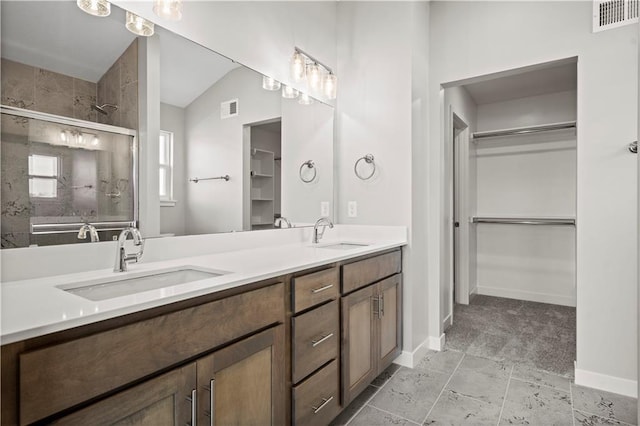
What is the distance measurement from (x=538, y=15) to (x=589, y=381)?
7.70 ft

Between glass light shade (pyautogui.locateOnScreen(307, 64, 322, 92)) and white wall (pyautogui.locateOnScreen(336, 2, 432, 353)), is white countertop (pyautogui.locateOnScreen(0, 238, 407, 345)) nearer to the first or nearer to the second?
white wall (pyautogui.locateOnScreen(336, 2, 432, 353))

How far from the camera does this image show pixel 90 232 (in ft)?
4.26

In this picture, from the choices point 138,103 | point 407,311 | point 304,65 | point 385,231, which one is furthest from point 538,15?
point 138,103

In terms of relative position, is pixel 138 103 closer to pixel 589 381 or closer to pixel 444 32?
pixel 444 32

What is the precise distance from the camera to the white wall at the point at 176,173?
158cm

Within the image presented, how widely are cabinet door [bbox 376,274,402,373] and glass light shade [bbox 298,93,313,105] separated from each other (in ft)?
4.40

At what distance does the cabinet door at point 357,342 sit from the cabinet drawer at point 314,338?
9cm

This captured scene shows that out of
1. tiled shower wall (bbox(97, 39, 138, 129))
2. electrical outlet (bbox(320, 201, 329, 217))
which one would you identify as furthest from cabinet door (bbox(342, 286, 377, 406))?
tiled shower wall (bbox(97, 39, 138, 129))

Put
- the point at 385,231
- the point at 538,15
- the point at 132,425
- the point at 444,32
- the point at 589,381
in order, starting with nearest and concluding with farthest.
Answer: the point at 132,425 < the point at 589,381 < the point at 538,15 < the point at 385,231 < the point at 444,32

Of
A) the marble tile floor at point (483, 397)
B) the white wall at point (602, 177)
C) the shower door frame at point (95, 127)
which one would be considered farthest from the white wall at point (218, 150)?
the white wall at point (602, 177)

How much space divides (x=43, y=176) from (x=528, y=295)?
4.61 m

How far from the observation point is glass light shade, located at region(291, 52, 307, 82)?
7.63 ft

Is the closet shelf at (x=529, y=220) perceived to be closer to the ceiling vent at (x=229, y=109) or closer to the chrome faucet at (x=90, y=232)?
the ceiling vent at (x=229, y=109)

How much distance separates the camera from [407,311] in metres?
2.38
